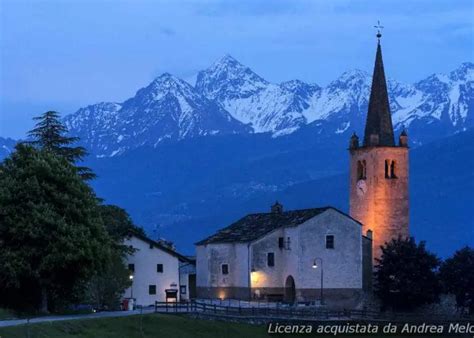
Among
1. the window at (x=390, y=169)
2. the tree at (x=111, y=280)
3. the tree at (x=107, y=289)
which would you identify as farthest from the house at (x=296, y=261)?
the tree at (x=107, y=289)

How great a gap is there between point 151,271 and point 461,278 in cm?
2643

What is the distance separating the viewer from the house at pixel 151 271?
102938 mm

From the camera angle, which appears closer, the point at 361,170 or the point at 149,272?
the point at 149,272

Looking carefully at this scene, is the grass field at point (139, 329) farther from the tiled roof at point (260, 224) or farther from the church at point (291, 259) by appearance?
the tiled roof at point (260, 224)

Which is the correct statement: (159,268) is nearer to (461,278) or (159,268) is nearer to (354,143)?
(461,278)

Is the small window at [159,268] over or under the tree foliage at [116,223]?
under

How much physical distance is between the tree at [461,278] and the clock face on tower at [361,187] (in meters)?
20.0

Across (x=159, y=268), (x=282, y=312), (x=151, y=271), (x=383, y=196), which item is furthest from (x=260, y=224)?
(x=282, y=312)

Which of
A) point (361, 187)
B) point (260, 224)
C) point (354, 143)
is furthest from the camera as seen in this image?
point (354, 143)

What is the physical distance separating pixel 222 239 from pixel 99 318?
137ft

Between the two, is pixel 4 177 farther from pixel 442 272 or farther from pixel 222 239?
pixel 442 272

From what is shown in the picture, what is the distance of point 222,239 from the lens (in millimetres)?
112438

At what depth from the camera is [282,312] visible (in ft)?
300

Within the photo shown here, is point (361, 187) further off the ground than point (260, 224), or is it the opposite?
point (361, 187)
